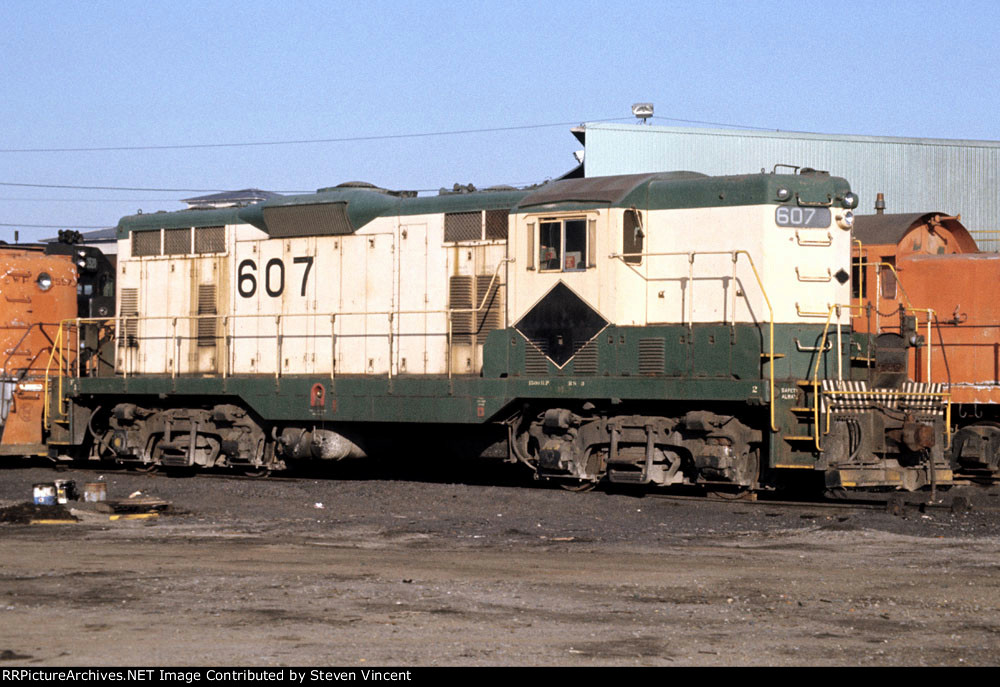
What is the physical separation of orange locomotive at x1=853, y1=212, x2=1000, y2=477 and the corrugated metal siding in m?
16.5

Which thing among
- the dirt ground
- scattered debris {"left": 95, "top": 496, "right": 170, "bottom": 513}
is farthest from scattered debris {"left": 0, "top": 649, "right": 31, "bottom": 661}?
scattered debris {"left": 95, "top": 496, "right": 170, "bottom": 513}

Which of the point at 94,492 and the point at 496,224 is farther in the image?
the point at 496,224

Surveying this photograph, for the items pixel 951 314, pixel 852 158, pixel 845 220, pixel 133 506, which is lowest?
pixel 133 506

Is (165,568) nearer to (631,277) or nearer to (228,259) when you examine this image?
(631,277)

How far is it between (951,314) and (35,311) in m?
13.6

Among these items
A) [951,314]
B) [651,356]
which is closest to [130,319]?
[651,356]

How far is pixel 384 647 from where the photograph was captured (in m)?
6.34

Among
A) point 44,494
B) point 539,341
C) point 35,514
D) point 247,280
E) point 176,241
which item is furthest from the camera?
point 176,241

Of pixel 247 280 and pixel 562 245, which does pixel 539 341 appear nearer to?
pixel 562 245

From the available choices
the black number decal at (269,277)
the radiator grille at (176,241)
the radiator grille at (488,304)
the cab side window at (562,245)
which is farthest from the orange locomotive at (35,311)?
the cab side window at (562,245)

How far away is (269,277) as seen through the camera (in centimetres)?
1722

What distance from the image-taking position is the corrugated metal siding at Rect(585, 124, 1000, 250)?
111ft

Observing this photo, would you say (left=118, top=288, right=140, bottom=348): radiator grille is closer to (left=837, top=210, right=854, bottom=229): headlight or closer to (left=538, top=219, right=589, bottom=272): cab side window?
(left=538, top=219, right=589, bottom=272): cab side window

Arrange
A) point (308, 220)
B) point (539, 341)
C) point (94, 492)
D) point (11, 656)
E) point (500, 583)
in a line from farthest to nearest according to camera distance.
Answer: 1. point (308, 220)
2. point (539, 341)
3. point (94, 492)
4. point (500, 583)
5. point (11, 656)
